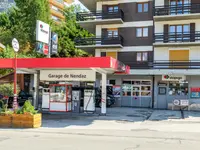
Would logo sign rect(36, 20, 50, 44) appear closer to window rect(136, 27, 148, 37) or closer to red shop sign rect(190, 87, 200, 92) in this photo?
window rect(136, 27, 148, 37)

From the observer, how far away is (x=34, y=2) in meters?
41.8

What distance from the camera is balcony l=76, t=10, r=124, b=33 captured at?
29719 millimetres

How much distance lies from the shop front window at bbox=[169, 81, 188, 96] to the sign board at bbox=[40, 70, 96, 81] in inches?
454

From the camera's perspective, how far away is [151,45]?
29156 millimetres

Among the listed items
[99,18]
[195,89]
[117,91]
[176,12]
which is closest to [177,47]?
[176,12]

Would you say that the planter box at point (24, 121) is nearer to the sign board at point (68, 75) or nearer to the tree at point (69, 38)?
the sign board at point (68, 75)

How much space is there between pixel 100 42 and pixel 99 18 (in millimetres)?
2579

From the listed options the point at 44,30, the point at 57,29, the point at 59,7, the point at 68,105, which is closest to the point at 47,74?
the point at 68,105

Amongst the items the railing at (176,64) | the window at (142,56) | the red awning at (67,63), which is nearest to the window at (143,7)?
the window at (142,56)

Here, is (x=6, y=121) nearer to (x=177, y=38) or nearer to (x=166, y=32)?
(x=177, y=38)

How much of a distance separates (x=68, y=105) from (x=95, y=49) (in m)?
12.3

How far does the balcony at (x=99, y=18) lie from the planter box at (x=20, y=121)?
17.9m

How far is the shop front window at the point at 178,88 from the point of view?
89.6 feet

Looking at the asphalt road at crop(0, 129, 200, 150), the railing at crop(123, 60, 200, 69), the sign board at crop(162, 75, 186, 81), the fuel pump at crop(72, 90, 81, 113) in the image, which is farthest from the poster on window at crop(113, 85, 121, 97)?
the asphalt road at crop(0, 129, 200, 150)
